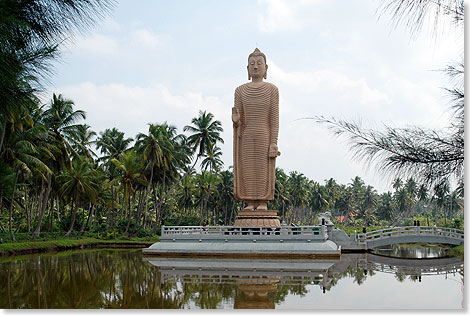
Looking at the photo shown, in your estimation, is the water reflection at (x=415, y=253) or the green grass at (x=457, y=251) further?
the water reflection at (x=415, y=253)

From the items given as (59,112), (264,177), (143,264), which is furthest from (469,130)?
(59,112)

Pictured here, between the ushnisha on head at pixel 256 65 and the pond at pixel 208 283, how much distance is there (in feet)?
41.4

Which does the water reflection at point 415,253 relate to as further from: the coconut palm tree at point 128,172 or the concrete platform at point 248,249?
the coconut palm tree at point 128,172

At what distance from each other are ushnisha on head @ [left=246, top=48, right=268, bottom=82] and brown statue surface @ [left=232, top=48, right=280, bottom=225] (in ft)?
0.54

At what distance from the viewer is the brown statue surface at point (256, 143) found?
26.2m

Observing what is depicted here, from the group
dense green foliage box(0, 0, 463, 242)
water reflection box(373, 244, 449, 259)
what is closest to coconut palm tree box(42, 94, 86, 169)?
dense green foliage box(0, 0, 463, 242)

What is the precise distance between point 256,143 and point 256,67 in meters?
4.74

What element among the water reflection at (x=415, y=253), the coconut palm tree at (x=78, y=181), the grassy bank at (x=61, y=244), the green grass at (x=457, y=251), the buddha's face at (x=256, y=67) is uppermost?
the buddha's face at (x=256, y=67)

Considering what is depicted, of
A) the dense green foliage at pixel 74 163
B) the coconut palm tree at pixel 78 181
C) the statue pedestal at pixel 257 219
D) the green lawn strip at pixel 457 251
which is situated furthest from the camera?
the coconut palm tree at pixel 78 181

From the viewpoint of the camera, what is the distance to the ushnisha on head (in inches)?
1063

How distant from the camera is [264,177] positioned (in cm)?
2623

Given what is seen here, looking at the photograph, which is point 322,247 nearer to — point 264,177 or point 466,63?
point 264,177

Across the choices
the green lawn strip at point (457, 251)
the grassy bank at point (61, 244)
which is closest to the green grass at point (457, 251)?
the green lawn strip at point (457, 251)

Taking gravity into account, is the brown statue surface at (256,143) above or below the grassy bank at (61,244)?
above
